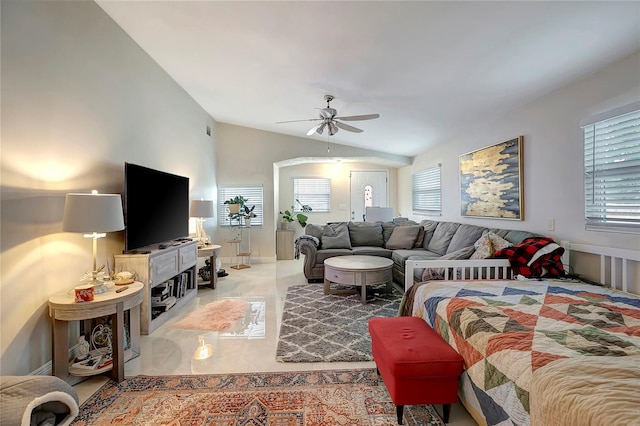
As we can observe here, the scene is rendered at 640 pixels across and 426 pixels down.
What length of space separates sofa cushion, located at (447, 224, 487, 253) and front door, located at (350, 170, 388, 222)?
151 inches

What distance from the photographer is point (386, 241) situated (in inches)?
218

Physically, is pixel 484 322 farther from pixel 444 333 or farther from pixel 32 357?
pixel 32 357

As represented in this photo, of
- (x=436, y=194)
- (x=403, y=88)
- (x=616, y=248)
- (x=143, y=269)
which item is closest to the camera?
(x=616, y=248)

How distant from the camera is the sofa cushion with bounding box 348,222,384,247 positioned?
5512 millimetres

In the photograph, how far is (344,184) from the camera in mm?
8109

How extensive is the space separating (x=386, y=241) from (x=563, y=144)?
313cm

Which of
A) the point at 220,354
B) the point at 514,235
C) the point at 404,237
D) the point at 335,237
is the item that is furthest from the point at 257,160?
the point at 514,235

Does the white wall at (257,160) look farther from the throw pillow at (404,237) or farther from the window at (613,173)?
the window at (613,173)

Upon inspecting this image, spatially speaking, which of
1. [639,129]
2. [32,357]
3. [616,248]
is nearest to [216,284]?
[32,357]

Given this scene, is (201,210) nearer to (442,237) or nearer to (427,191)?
(442,237)

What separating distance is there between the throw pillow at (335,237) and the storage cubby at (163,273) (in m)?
2.11

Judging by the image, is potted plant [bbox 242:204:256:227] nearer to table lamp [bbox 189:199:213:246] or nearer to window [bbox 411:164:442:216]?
table lamp [bbox 189:199:213:246]

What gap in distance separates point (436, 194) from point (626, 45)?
149 inches

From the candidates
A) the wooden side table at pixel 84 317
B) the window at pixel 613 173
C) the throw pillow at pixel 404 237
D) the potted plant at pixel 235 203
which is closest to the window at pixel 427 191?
the throw pillow at pixel 404 237
